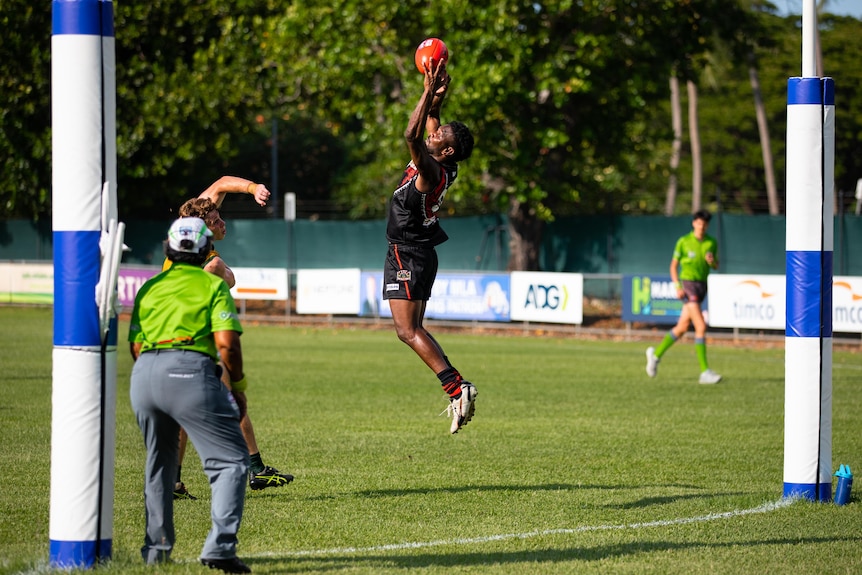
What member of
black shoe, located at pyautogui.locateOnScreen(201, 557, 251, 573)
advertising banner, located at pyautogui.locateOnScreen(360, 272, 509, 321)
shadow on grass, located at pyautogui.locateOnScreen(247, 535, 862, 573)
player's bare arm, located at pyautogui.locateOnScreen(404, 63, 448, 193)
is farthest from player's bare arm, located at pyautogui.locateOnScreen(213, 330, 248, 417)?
advertising banner, located at pyautogui.locateOnScreen(360, 272, 509, 321)

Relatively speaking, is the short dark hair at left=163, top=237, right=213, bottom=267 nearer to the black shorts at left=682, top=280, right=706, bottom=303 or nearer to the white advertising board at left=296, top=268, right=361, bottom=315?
the black shorts at left=682, top=280, right=706, bottom=303

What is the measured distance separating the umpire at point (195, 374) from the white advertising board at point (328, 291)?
73.2 ft

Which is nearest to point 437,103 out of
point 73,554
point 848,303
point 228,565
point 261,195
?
point 261,195

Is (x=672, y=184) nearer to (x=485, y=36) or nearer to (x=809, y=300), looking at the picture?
(x=485, y=36)

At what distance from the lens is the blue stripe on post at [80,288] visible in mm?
5684

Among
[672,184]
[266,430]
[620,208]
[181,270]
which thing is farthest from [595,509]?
[672,184]

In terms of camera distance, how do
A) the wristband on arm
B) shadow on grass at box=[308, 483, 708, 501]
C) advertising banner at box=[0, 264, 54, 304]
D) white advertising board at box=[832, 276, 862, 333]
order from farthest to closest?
advertising banner at box=[0, 264, 54, 304] < white advertising board at box=[832, 276, 862, 333] < shadow on grass at box=[308, 483, 708, 501] < the wristband on arm

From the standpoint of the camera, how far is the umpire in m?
5.55

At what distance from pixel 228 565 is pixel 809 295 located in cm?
465

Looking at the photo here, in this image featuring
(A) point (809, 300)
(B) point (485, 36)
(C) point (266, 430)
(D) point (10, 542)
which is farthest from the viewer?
(B) point (485, 36)

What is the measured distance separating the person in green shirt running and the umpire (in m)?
12.0

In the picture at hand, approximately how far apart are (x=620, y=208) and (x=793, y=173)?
32771 mm

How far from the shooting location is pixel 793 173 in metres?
8.18

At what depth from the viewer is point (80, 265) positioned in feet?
18.7
